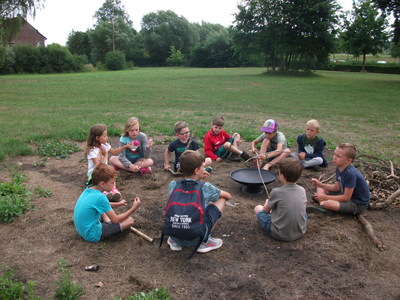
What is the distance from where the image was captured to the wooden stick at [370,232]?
384 cm

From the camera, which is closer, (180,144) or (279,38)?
(180,144)

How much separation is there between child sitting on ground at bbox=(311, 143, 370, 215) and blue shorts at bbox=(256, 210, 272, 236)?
2.89ft

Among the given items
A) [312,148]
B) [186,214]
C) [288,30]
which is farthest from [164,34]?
[186,214]

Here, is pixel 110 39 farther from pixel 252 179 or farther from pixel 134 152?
pixel 252 179

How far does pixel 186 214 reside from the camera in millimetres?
3422

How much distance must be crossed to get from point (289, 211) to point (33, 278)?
273cm

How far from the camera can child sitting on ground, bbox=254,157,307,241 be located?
12.5ft

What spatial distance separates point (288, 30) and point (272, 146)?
3178 centimetres

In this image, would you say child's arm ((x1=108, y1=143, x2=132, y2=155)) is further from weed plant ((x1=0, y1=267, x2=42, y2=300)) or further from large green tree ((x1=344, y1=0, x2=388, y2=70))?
large green tree ((x1=344, y1=0, x2=388, y2=70))

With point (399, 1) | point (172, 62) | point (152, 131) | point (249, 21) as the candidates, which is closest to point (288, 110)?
point (152, 131)

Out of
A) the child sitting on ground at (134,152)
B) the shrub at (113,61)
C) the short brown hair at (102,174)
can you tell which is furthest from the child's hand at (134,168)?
the shrub at (113,61)

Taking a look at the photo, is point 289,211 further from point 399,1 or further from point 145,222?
point 399,1

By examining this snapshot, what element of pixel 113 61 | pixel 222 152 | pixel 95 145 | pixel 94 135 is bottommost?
pixel 222 152

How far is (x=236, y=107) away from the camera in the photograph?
1434 centimetres
